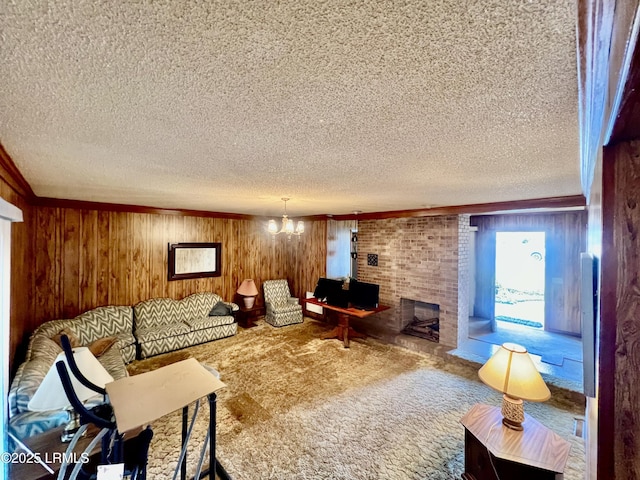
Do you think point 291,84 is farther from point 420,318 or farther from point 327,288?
point 420,318

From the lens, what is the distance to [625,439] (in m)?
0.70

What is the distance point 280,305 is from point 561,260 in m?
5.82

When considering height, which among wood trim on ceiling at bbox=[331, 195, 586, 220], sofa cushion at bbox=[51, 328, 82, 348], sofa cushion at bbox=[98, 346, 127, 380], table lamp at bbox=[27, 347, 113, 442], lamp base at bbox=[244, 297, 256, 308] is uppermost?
wood trim on ceiling at bbox=[331, 195, 586, 220]

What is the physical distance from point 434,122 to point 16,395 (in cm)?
339

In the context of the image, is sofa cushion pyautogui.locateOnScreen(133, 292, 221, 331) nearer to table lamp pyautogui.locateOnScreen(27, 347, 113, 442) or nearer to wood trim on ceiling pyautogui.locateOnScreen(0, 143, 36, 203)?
wood trim on ceiling pyautogui.locateOnScreen(0, 143, 36, 203)

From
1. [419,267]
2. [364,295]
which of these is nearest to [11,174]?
[364,295]

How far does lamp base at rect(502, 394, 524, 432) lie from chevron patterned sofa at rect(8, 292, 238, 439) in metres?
3.18

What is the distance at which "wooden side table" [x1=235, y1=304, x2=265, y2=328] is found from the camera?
233 inches

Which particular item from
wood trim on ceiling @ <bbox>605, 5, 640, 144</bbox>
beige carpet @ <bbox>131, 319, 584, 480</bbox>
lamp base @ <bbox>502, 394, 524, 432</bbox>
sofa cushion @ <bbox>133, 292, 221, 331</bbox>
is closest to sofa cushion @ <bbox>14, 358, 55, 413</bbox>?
beige carpet @ <bbox>131, 319, 584, 480</bbox>

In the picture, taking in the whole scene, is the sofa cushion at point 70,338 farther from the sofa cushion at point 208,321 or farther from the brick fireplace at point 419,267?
the brick fireplace at point 419,267

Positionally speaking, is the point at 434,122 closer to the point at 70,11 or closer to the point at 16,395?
the point at 70,11

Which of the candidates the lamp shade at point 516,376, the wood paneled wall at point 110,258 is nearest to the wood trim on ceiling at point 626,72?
the lamp shade at point 516,376

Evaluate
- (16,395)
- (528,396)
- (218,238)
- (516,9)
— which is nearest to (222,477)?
(16,395)

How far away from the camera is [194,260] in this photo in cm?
559
